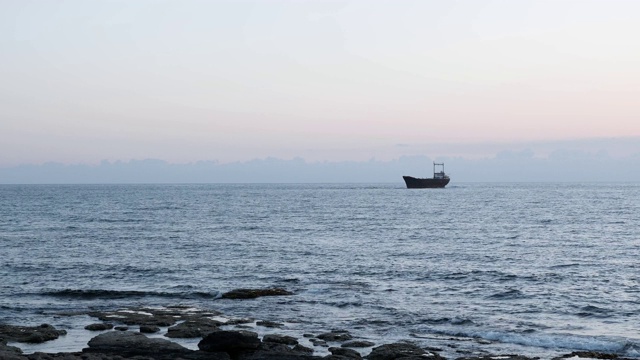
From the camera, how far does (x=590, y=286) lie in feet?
135

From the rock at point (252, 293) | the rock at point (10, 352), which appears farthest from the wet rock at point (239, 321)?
the rock at point (10, 352)

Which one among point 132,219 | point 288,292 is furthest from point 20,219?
point 288,292

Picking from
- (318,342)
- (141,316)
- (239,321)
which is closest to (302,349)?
(318,342)

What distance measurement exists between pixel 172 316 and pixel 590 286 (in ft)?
78.0

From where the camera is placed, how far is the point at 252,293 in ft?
130

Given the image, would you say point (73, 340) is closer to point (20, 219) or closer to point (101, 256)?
point (101, 256)

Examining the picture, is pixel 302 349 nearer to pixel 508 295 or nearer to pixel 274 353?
pixel 274 353

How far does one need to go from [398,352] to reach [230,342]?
19.5 ft

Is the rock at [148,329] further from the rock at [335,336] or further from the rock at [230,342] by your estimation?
the rock at [335,336]

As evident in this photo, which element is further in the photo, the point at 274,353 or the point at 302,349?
the point at 302,349

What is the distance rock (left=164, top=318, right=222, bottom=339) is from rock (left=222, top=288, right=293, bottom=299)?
24.0ft

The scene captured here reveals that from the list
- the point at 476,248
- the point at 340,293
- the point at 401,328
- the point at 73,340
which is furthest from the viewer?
the point at 476,248

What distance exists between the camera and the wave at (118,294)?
39.7 m

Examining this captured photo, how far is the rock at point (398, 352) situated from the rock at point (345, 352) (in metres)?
0.42
